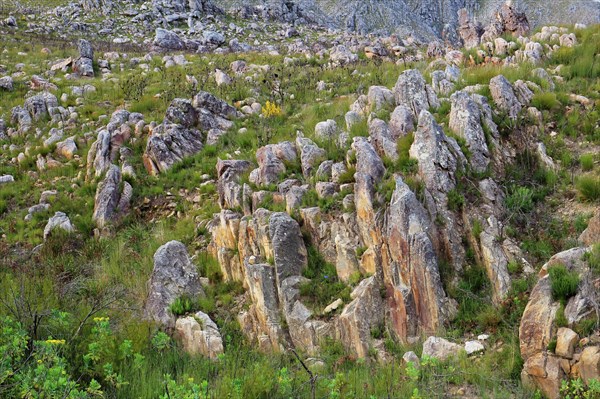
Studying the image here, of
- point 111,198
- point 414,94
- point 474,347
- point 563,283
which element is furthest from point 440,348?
point 111,198

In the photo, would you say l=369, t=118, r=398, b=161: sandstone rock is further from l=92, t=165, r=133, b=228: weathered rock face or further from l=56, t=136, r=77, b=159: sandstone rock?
l=56, t=136, r=77, b=159: sandstone rock

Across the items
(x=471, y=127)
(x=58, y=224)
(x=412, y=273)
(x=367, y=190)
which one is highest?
(x=471, y=127)

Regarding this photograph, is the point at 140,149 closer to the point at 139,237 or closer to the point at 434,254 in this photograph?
the point at 139,237

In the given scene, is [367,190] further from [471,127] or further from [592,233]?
[592,233]

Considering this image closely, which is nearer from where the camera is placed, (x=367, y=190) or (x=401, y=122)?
(x=367, y=190)

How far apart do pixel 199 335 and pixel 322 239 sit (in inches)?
109

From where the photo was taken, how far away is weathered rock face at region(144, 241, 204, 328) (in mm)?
7441

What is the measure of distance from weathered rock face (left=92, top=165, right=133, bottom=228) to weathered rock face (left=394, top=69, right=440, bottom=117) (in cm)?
742

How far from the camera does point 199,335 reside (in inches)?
265

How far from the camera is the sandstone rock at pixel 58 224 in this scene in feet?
35.5

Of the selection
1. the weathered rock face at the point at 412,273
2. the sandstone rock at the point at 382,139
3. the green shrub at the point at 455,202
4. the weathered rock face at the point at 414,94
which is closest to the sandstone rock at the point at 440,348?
the weathered rock face at the point at 412,273

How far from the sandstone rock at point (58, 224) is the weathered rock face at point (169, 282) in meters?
3.90

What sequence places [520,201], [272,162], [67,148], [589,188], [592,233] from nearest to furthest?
[592,233] < [589,188] < [520,201] < [272,162] < [67,148]

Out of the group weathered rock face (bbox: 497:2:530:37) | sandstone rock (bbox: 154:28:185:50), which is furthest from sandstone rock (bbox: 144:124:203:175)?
sandstone rock (bbox: 154:28:185:50)
